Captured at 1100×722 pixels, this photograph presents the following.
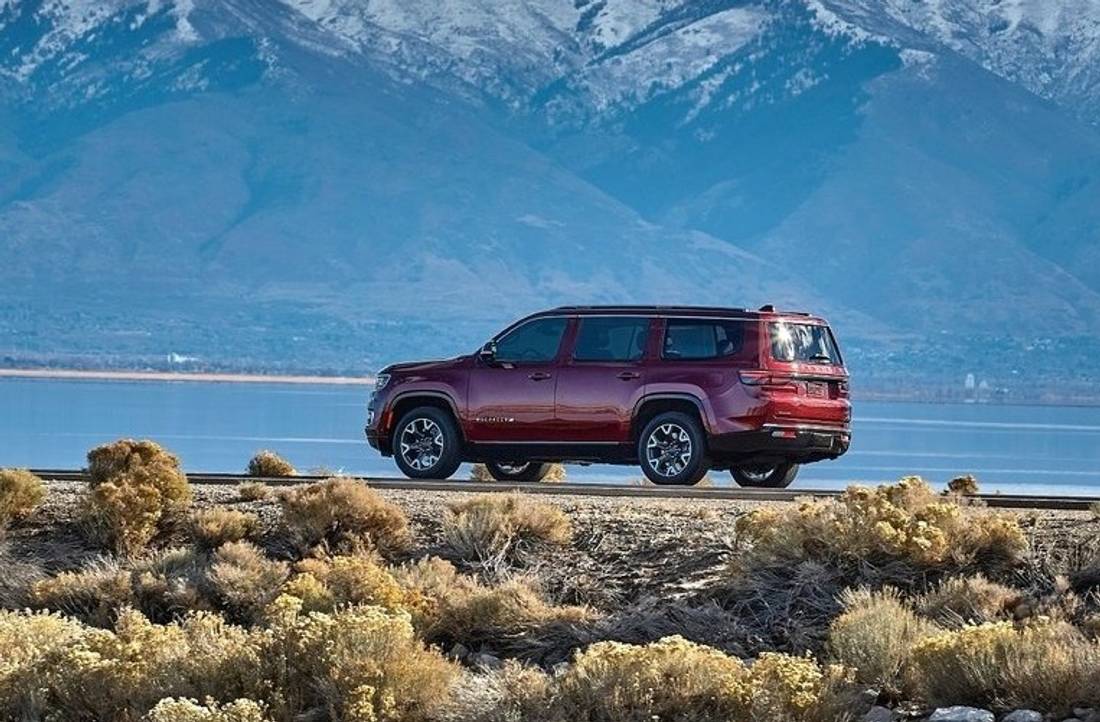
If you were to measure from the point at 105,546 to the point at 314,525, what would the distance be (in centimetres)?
197

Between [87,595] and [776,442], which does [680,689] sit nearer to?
[87,595]

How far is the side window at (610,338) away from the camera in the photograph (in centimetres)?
2528

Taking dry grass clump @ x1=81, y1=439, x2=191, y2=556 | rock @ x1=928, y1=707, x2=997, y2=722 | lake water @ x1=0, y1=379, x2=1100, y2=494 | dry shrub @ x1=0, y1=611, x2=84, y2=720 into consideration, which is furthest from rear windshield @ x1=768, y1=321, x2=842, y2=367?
lake water @ x1=0, y1=379, x2=1100, y2=494

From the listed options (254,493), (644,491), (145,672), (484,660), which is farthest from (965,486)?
(145,672)

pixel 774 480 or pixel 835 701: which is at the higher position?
pixel 774 480

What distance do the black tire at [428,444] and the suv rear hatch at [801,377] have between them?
11.4ft

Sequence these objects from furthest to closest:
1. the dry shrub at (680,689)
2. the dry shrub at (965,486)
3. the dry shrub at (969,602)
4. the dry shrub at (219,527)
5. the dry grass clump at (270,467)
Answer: the dry grass clump at (270,467), the dry shrub at (965,486), the dry shrub at (219,527), the dry shrub at (969,602), the dry shrub at (680,689)

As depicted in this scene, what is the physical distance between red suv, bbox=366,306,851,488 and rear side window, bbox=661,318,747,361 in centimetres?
1

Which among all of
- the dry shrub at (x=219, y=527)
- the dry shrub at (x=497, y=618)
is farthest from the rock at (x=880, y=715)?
the dry shrub at (x=219, y=527)

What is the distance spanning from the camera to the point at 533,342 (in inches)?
1009

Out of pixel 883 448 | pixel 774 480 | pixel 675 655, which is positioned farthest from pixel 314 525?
pixel 883 448

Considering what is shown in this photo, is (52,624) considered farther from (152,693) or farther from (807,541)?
(807,541)

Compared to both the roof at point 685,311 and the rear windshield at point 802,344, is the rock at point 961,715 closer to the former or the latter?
the rear windshield at point 802,344

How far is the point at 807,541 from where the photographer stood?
1842 centimetres
